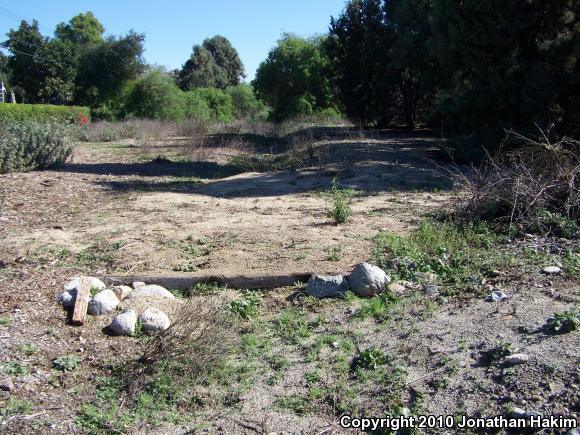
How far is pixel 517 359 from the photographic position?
348 cm

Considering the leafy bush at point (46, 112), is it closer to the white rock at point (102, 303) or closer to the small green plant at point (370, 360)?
the white rock at point (102, 303)

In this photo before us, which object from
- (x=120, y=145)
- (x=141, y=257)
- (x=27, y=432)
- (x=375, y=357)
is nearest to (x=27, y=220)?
(x=141, y=257)

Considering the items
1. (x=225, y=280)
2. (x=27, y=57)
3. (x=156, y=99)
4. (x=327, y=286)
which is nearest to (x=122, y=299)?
(x=225, y=280)

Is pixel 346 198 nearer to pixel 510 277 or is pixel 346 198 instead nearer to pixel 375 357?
pixel 510 277

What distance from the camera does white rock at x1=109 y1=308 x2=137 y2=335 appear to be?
4.34 meters

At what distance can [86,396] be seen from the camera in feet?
11.8

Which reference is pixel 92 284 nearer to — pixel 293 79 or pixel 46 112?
pixel 46 112

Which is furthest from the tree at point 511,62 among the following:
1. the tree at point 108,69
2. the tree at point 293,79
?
the tree at point 108,69

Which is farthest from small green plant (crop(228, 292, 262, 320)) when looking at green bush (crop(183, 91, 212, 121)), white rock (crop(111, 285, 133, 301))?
green bush (crop(183, 91, 212, 121))

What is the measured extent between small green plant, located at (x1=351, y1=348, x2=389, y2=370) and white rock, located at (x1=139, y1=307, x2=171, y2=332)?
1.45m

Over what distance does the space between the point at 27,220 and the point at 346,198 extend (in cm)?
435

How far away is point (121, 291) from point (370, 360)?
7.41 feet

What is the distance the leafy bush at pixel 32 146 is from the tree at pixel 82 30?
34177mm

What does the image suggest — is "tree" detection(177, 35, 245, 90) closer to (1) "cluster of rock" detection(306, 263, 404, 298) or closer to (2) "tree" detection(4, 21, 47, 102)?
(2) "tree" detection(4, 21, 47, 102)
